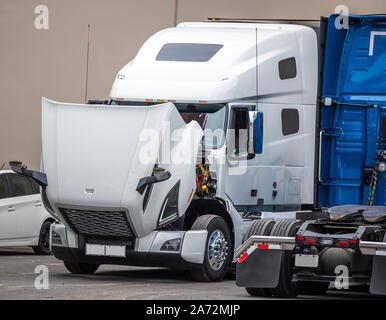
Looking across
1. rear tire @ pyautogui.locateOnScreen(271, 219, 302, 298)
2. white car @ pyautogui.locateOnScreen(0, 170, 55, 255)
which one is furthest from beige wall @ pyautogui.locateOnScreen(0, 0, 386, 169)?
rear tire @ pyautogui.locateOnScreen(271, 219, 302, 298)

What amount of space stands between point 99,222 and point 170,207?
0.98 metres

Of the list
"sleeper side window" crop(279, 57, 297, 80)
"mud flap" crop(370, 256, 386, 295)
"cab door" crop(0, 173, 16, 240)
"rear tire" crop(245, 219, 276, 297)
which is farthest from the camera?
"cab door" crop(0, 173, 16, 240)

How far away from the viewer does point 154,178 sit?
43.4 ft

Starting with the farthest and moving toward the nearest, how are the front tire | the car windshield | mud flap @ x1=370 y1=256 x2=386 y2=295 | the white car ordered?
the white car, the car windshield, the front tire, mud flap @ x1=370 y1=256 x2=386 y2=295

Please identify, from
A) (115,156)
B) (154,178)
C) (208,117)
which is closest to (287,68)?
(208,117)

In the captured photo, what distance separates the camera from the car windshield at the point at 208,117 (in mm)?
14453

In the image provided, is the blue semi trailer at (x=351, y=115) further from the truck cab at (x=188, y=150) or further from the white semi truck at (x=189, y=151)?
the truck cab at (x=188, y=150)

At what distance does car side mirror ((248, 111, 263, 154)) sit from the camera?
1447 centimetres

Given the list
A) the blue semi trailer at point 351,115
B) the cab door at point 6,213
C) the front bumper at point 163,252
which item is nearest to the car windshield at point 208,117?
the front bumper at point 163,252

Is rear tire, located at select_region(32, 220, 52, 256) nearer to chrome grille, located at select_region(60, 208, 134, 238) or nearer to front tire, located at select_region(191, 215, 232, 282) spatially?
chrome grille, located at select_region(60, 208, 134, 238)

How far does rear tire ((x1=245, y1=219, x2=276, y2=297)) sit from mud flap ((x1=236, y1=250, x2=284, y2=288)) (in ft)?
0.90

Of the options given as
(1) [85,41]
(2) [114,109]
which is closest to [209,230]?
(2) [114,109]

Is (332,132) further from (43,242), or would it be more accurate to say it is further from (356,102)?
(43,242)

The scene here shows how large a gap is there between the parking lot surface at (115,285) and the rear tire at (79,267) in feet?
0.52
